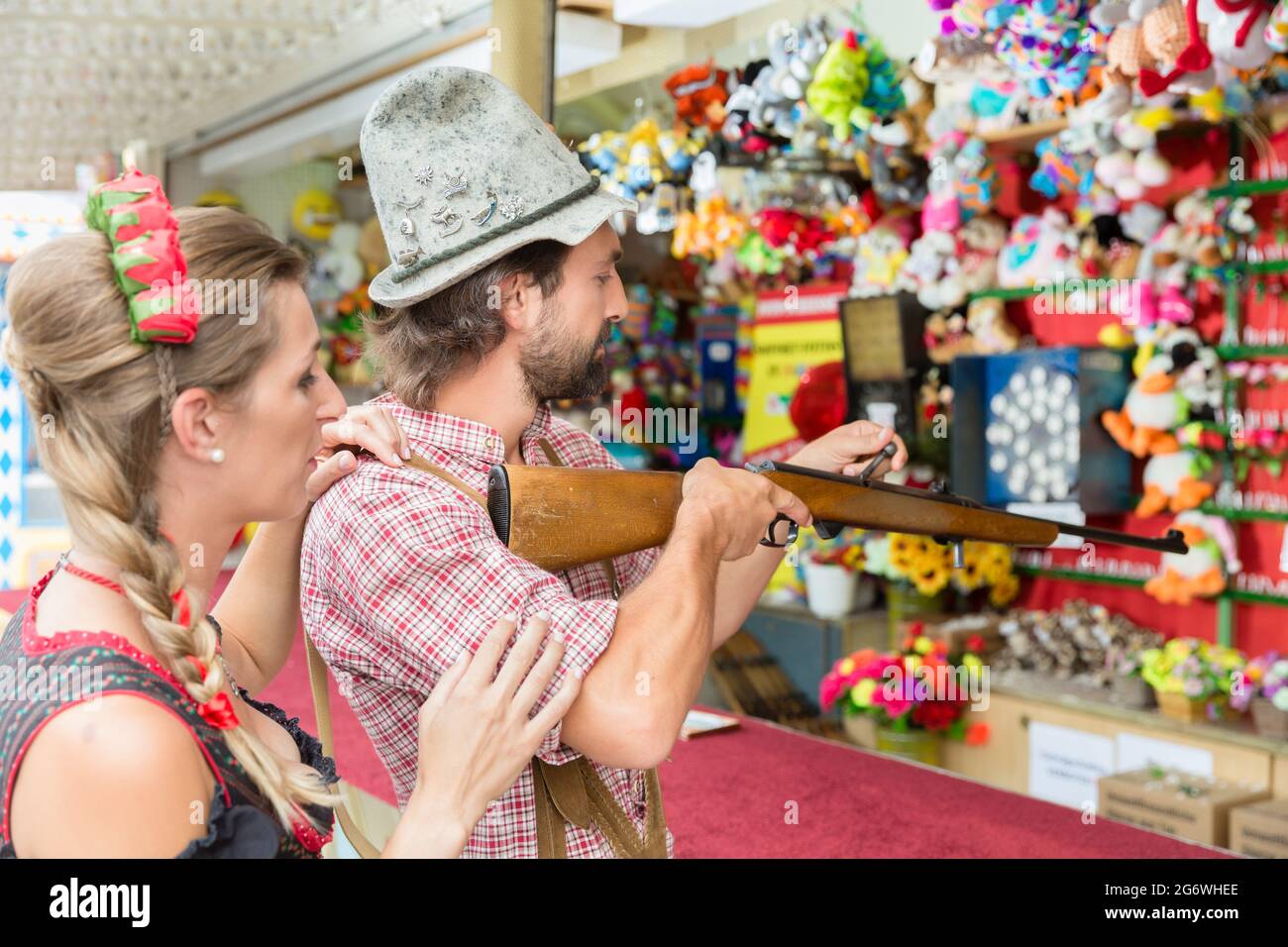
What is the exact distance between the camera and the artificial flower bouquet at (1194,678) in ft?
10.9

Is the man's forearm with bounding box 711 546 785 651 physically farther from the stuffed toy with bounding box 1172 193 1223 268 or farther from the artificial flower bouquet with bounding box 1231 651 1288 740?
the stuffed toy with bounding box 1172 193 1223 268

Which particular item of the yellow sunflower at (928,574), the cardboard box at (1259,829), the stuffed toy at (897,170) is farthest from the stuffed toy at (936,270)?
the cardboard box at (1259,829)

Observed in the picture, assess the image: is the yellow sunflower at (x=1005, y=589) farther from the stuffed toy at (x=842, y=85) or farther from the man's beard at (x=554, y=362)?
the man's beard at (x=554, y=362)

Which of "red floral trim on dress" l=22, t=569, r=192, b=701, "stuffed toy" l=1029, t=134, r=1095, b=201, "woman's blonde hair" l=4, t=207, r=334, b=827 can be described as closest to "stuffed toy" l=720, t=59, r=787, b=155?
"stuffed toy" l=1029, t=134, r=1095, b=201

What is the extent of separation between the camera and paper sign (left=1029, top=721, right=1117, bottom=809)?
3502 mm

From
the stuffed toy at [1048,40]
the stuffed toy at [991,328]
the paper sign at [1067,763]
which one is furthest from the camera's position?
the stuffed toy at [991,328]

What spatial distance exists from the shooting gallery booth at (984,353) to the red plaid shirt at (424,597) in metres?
1.06

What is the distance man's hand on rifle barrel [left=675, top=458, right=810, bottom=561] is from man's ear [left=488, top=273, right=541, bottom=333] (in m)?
0.27

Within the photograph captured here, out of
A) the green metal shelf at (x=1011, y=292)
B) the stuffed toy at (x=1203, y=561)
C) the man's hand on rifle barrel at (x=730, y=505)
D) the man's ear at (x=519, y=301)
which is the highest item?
the green metal shelf at (x=1011, y=292)

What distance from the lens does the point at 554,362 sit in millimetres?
1471

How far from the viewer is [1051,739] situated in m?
3.63

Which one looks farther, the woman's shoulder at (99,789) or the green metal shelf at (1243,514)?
the green metal shelf at (1243,514)

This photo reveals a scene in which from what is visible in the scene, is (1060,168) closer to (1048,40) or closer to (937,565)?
(1048,40)
